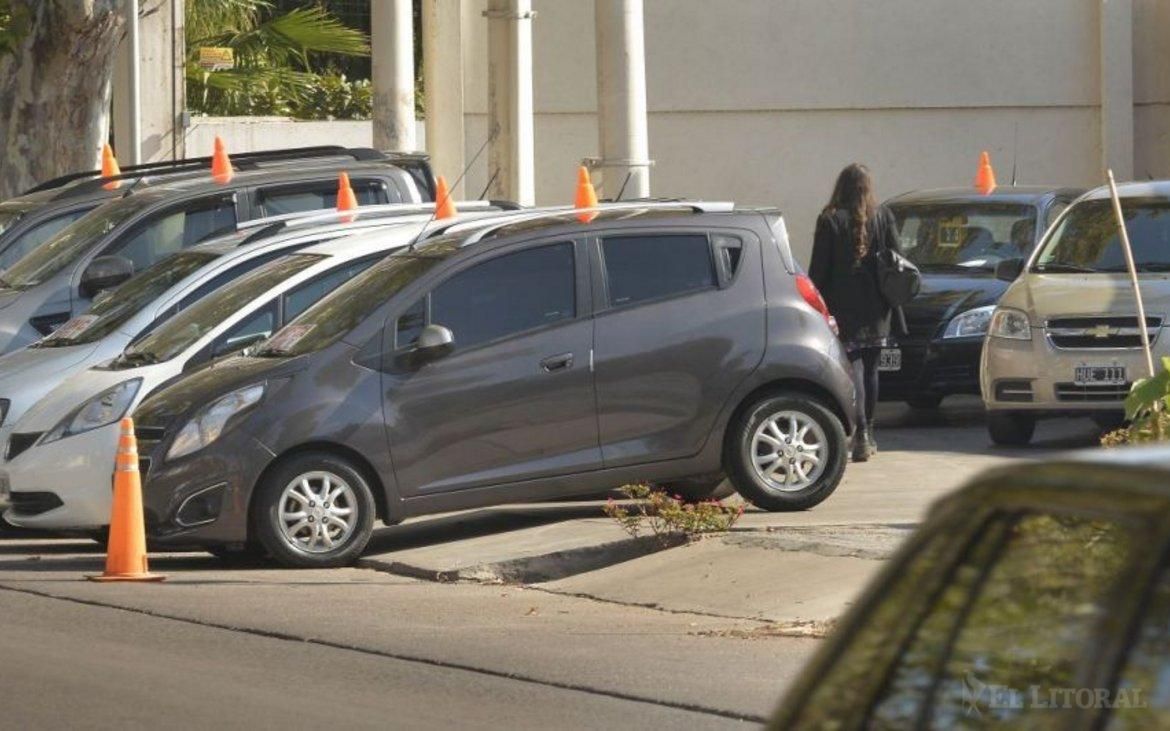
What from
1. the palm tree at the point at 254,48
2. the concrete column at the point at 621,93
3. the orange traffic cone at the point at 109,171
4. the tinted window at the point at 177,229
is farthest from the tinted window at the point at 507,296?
the palm tree at the point at 254,48

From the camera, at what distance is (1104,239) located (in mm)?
14773

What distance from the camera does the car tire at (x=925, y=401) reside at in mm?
15914

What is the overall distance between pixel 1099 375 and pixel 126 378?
6.33 meters

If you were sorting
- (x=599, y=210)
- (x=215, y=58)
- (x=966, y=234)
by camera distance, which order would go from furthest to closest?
(x=215, y=58) < (x=966, y=234) < (x=599, y=210)

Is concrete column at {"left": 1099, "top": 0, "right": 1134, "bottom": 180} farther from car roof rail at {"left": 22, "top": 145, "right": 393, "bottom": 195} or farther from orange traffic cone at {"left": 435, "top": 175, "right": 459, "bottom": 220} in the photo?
orange traffic cone at {"left": 435, "top": 175, "right": 459, "bottom": 220}

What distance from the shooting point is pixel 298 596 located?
32.3 feet

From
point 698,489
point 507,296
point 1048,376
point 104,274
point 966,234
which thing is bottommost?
point 698,489

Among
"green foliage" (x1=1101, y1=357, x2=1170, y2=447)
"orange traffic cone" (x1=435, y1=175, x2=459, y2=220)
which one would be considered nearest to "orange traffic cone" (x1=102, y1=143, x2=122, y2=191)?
"orange traffic cone" (x1=435, y1=175, x2=459, y2=220)

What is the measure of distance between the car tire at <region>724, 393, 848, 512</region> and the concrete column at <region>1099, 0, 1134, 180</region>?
40.1 feet

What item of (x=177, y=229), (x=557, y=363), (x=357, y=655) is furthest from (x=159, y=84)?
(x=357, y=655)

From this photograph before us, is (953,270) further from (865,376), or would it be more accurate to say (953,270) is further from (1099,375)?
(865,376)

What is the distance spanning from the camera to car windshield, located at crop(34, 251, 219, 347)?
12680 mm

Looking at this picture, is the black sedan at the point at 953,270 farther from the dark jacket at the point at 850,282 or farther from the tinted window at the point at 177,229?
the tinted window at the point at 177,229

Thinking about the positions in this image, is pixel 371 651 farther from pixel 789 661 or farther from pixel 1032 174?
pixel 1032 174
